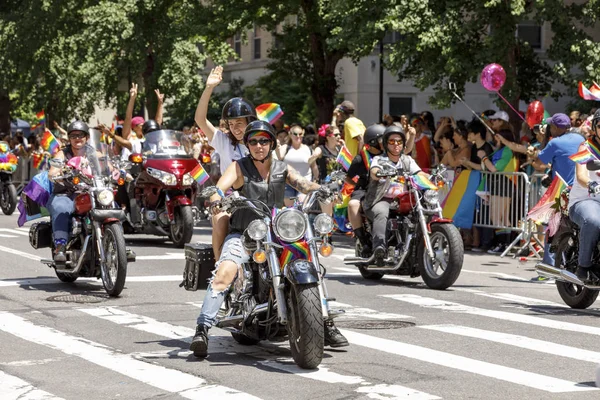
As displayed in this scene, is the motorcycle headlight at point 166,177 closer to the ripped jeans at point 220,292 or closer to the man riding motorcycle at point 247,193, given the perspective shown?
the man riding motorcycle at point 247,193

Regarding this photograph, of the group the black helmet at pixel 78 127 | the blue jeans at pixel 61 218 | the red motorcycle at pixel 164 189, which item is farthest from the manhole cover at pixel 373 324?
the red motorcycle at pixel 164 189

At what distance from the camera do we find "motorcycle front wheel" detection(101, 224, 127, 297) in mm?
12100

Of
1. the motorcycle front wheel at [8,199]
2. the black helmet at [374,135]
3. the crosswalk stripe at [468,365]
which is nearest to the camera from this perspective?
the crosswalk stripe at [468,365]

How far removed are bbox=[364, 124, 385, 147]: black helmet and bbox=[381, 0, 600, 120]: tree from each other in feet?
19.9

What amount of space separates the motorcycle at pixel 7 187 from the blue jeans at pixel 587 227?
1729 cm

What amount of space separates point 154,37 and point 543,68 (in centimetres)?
1450

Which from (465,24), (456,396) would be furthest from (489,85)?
(456,396)

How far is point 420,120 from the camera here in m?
20.9

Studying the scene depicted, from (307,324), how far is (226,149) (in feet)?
8.29

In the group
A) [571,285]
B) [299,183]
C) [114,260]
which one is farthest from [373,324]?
[114,260]

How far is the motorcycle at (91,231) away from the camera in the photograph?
40.5ft

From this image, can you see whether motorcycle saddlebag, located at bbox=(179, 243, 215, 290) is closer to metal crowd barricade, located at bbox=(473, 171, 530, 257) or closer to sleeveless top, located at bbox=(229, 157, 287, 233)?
sleeveless top, located at bbox=(229, 157, 287, 233)

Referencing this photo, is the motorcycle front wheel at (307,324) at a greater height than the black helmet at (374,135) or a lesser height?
lesser

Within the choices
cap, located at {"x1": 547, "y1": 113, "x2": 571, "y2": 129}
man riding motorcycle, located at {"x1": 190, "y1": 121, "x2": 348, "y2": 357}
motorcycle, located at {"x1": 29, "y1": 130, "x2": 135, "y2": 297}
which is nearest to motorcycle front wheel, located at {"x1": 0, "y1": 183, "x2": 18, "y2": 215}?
motorcycle, located at {"x1": 29, "y1": 130, "x2": 135, "y2": 297}
